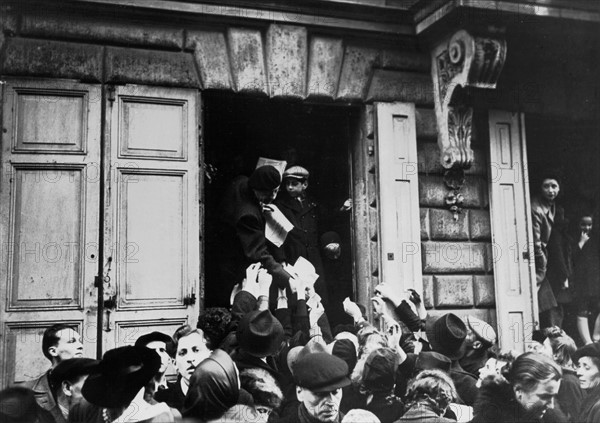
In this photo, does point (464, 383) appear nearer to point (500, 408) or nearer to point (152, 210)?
point (500, 408)

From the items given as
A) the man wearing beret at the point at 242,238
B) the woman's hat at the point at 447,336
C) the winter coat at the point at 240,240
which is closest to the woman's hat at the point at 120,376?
the man wearing beret at the point at 242,238

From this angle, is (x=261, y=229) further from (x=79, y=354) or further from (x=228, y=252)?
(x=79, y=354)

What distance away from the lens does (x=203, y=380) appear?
4.69 meters

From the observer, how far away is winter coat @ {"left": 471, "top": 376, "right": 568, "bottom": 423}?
17.4 ft

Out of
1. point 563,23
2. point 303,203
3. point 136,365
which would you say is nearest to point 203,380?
point 136,365

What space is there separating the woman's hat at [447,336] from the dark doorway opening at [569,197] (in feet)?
3.10

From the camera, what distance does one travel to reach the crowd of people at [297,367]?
461cm

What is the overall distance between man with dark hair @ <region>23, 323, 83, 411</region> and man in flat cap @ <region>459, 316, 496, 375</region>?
299cm

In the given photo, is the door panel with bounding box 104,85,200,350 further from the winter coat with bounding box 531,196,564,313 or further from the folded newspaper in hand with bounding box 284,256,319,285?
the winter coat with bounding box 531,196,564,313

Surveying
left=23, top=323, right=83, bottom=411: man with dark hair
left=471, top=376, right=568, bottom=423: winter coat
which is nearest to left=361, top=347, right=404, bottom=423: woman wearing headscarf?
left=471, top=376, right=568, bottom=423: winter coat

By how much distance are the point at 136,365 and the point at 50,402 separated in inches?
23.4

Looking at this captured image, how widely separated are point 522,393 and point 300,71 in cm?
313

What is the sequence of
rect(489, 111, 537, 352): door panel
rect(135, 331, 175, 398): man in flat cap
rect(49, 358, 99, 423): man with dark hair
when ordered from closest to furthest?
1. rect(49, 358, 99, 423): man with dark hair
2. rect(135, 331, 175, 398): man in flat cap
3. rect(489, 111, 537, 352): door panel

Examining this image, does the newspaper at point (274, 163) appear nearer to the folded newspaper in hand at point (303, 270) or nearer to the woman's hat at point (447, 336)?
the folded newspaper in hand at point (303, 270)
